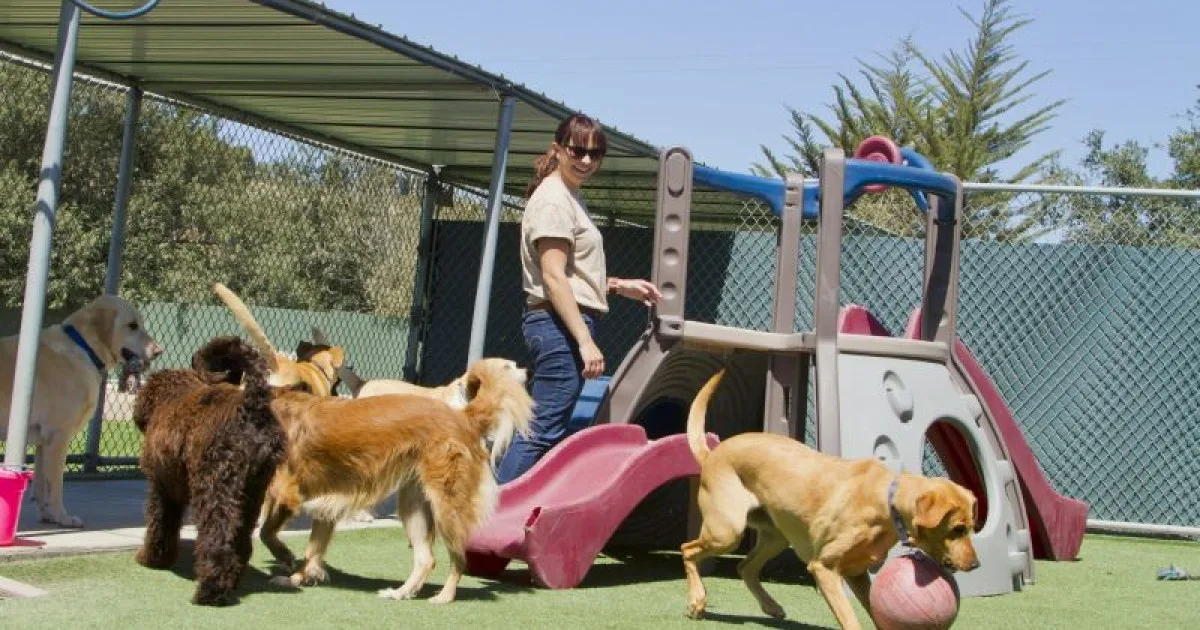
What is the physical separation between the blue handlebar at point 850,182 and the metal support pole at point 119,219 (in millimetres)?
4359

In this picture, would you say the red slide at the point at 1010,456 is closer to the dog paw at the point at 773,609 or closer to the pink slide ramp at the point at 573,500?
the pink slide ramp at the point at 573,500

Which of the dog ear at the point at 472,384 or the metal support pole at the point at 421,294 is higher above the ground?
the metal support pole at the point at 421,294

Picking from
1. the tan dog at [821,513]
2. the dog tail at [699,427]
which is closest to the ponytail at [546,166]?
the dog tail at [699,427]

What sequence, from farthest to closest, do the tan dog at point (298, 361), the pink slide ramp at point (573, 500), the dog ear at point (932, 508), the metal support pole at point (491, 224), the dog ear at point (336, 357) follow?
the dog ear at point (336, 357), the metal support pole at point (491, 224), the tan dog at point (298, 361), the pink slide ramp at point (573, 500), the dog ear at point (932, 508)

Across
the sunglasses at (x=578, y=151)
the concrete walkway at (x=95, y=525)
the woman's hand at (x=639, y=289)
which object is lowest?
the concrete walkway at (x=95, y=525)

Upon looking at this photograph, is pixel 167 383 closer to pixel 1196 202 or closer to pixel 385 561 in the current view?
pixel 385 561

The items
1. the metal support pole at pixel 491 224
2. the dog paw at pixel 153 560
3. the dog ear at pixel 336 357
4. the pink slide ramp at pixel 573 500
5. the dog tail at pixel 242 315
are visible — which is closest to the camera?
the dog paw at pixel 153 560

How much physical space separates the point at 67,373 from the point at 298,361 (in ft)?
7.13

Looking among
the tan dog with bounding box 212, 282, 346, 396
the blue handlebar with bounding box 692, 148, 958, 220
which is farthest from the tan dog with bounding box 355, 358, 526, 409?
the blue handlebar with bounding box 692, 148, 958, 220

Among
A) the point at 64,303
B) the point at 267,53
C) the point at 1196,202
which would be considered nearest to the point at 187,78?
the point at 267,53

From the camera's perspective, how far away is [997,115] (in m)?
36.1

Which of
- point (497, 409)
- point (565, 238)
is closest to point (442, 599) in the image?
point (497, 409)

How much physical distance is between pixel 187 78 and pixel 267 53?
136cm

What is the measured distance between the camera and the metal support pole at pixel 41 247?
6.36 m
